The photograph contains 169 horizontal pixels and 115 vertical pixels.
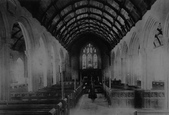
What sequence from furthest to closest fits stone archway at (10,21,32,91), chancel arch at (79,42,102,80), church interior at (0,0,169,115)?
chancel arch at (79,42,102,80)
stone archway at (10,21,32,91)
church interior at (0,0,169,115)

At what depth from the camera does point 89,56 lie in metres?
27.2

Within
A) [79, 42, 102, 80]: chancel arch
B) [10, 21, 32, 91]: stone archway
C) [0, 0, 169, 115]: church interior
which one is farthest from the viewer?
[79, 42, 102, 80]: chancel arch

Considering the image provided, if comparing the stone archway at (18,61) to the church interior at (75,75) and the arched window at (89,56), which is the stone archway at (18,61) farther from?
the arched window at (89,56)

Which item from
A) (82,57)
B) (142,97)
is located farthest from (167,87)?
(82,57)

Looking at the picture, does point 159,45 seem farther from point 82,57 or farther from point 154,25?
point 82,57

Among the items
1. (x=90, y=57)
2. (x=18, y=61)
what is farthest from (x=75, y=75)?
(x=90, y=57)

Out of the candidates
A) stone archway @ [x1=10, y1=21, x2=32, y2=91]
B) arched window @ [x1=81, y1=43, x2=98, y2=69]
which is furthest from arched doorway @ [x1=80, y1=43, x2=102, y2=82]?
stone archway @ [x1=10, y1=21, x2=32, y2=91]

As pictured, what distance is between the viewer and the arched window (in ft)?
88.8

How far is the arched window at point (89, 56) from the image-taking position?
88.8ft

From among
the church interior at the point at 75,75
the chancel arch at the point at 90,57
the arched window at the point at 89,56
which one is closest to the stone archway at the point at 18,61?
the church interior at the point at 75,75

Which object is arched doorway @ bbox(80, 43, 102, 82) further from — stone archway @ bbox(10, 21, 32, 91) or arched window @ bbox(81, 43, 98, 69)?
stone archway @ bbox(10, 21, 32, 91)

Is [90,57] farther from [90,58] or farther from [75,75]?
[75,75]

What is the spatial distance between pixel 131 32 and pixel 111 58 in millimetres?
12949

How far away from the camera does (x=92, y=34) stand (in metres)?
26.4
